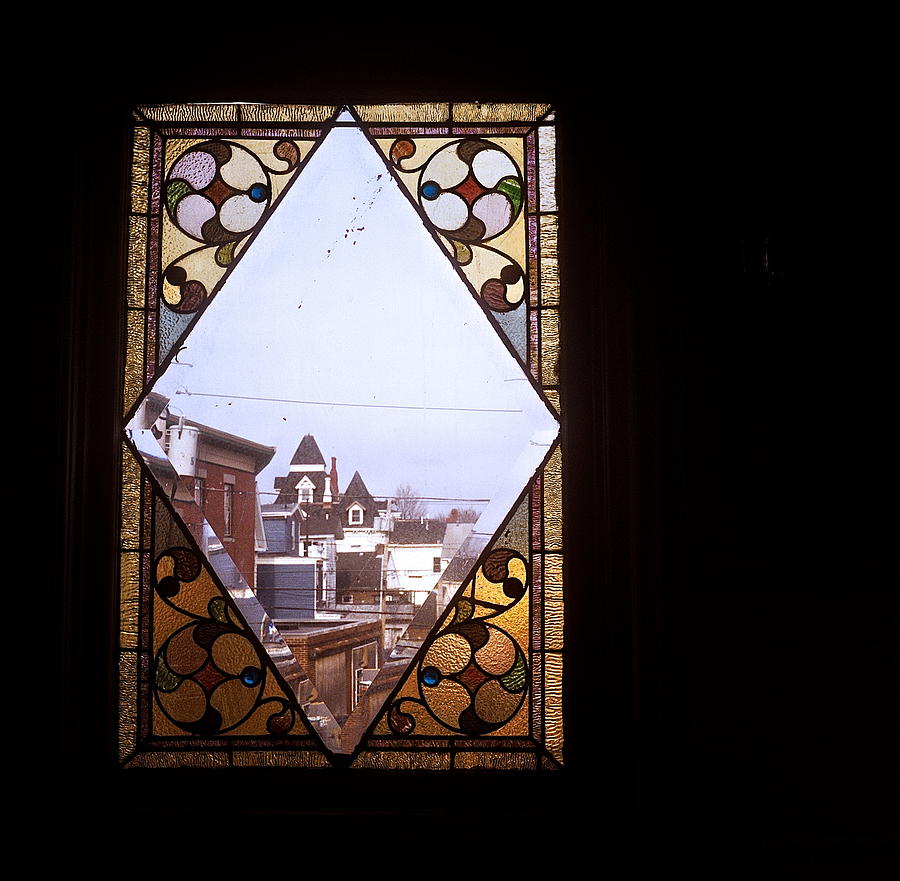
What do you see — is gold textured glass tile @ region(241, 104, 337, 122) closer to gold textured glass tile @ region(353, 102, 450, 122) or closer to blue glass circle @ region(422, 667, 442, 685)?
gold textured glass tile @ region(353, 102, 450, 122)

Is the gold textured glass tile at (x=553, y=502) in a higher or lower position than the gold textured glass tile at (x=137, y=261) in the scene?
lower

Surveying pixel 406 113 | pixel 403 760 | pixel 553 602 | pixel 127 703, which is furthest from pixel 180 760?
pixel 406 113

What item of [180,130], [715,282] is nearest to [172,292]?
[180,130]

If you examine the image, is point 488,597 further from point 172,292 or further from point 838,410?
point 172,292

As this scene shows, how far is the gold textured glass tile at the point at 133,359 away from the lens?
1.90m

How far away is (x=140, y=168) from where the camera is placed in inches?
76.8

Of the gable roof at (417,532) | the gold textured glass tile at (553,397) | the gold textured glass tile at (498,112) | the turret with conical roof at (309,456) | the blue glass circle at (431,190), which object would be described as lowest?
the gable roof at (417,532)

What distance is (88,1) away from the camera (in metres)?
1.91

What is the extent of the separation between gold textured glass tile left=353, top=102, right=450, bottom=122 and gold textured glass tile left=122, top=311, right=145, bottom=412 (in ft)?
2.15

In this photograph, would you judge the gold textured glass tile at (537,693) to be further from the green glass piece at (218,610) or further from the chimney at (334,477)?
the green glass piece at (218,610)

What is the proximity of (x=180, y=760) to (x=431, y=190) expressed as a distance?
1298 mm

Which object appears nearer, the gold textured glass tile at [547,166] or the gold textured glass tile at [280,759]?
the gold textured glass tile at [280,759]

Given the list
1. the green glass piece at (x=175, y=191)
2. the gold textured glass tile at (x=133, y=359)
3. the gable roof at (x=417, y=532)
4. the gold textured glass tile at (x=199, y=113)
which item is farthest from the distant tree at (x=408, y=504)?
the gold textured glass tile at (x=199, y=113)

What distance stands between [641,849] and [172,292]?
1469 mm
